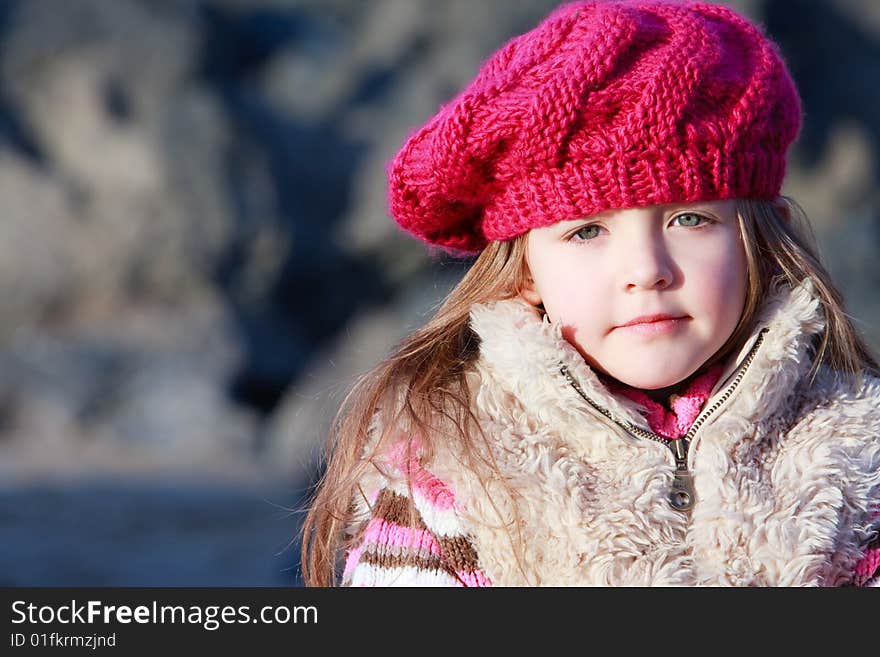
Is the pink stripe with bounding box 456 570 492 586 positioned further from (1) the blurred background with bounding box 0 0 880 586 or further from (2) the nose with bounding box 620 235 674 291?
(1) the blurred background with bounding box 0 0 880 586

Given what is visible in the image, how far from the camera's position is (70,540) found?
5105mm

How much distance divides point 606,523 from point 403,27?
7192 millimetres

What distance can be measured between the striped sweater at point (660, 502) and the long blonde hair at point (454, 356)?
0.04 m

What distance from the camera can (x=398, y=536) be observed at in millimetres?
1441

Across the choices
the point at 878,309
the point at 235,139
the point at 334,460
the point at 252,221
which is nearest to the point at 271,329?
the point at 252,221

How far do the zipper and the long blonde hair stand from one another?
0.07 meters

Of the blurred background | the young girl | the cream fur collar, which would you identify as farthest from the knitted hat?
the blurred background

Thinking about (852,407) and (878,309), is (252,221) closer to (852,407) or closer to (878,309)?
(878,309)

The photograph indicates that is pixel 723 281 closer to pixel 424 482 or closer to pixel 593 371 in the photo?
pixel 593 371

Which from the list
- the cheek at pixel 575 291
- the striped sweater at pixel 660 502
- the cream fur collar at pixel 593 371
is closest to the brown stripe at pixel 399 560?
the striped sweater at pixel 660 502

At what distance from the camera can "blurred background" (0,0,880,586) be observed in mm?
6293

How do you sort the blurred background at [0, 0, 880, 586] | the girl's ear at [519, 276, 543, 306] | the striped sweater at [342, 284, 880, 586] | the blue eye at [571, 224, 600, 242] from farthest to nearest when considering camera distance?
the blurred background at [0, 0, 880, 586] → the girl's ear at [519, 276, 543, 306] → the blue eye at [571, 224, 600, 242] → the striped sweater at [342, 284, 880, 586]

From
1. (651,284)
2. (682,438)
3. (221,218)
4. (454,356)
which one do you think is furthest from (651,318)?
(221,218)

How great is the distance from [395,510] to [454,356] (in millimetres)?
251
